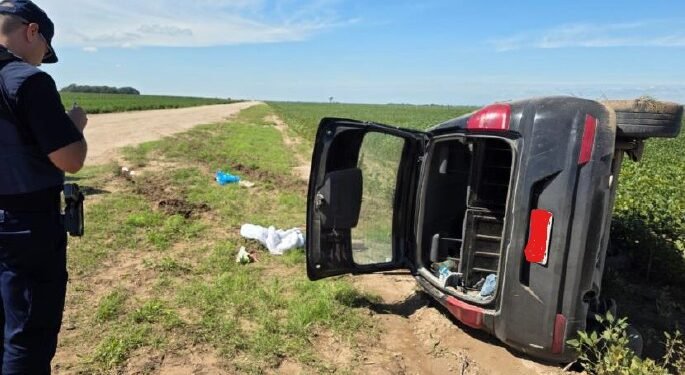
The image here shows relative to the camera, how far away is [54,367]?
351 centimetres

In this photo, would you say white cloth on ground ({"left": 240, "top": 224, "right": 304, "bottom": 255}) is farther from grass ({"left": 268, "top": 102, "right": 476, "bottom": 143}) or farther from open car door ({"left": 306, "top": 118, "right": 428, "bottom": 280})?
grass ({"left": 268, "top": 102, "right": 476, "bottom": 143})

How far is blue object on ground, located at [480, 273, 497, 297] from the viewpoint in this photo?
4.07m

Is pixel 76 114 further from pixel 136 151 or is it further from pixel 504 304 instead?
pixel 136 151

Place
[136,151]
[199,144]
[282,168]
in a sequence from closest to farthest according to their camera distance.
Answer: [282,168]
[136,151]
[199,144]

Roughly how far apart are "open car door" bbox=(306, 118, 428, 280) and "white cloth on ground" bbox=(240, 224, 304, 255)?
1.56 m

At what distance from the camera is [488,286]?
13.5 ft

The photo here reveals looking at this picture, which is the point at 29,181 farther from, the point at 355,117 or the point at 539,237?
the point at 355,117

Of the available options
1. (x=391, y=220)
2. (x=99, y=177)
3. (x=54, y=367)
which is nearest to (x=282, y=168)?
(x=99, y=177)

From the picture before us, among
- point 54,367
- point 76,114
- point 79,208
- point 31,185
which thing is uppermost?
point 76,114

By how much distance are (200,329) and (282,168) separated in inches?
369

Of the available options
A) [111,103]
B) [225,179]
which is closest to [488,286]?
[225,179]

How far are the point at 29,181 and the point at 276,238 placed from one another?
406 centimetres

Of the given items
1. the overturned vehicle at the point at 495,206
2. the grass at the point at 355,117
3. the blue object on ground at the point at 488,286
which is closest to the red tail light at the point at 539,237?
the overturned vehicle at the point at 495,206

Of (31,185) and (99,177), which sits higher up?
(31,185)
